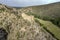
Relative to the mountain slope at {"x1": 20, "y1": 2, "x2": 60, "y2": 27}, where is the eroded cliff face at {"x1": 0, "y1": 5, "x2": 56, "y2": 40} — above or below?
below

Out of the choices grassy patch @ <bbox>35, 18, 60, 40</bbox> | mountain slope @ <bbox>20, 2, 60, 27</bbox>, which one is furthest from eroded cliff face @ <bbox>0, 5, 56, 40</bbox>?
mountain slope @ <bbox>20, 2, 60, 27</bbox>

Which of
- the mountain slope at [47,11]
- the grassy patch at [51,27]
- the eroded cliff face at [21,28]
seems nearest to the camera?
the eroded cliff face at [21,28]

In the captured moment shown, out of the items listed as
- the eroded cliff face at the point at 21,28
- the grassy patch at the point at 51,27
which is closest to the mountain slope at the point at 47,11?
the grassy patch at the point at 51,27

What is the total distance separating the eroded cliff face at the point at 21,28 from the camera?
15.0ft

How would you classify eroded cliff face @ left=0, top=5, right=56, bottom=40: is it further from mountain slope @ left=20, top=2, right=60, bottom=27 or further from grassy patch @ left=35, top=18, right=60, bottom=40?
mountain slope @ left=20, top=2, right=60, bottom=27

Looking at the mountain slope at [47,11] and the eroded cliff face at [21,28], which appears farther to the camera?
the mountain slope at [47,11]

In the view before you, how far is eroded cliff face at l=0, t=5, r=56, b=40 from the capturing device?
179 inches

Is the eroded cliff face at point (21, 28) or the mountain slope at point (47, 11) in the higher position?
the mountain slope at point (47, 11)

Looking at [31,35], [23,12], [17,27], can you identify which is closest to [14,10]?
[23,12]

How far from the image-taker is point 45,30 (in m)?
4.76

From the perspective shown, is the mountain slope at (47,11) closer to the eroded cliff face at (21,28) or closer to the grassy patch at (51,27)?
the grassy patch at (51,27)

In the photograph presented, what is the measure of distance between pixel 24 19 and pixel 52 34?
88cm

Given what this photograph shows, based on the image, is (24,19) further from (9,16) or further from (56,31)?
(56,31)

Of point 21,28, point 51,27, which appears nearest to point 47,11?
point 51,27
